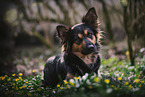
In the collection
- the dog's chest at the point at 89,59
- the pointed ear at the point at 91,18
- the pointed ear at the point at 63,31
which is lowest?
the dog's chest at the point at 89,59

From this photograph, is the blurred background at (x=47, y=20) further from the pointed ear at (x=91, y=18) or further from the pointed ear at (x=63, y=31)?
the pointed ear at (x=63, y=31)

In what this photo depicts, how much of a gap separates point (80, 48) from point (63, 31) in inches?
20.2

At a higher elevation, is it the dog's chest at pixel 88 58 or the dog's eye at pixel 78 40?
the dog's eye at pixel 78 40

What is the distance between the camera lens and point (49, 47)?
11070mm

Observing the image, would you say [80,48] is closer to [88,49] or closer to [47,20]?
[88,49]

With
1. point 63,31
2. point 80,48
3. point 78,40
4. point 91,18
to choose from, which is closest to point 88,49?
point 80,48

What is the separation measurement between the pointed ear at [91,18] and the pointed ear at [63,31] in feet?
1.55

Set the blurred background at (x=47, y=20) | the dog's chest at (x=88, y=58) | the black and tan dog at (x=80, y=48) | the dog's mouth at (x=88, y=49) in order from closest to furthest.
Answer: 1. the dog's mouth at (x=88, y=49)
2. the black and tan dog at (x=80, y=48)
3. the dog's chest at (x=88, y=58)
4. the blurred background at (x=47, y=20)

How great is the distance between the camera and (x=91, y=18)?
327 cm

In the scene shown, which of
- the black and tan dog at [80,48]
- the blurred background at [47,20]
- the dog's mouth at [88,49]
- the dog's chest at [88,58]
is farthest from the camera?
the blurred background at [47,20]

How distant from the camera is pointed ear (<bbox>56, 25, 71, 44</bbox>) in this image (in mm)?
3032

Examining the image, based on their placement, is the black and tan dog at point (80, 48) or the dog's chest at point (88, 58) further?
the dog's chest at point (88, 58)

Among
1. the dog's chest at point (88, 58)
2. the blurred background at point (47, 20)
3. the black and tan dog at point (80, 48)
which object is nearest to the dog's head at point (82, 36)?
the black and tan dog at point (80, 48)

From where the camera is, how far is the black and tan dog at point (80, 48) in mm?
3057
